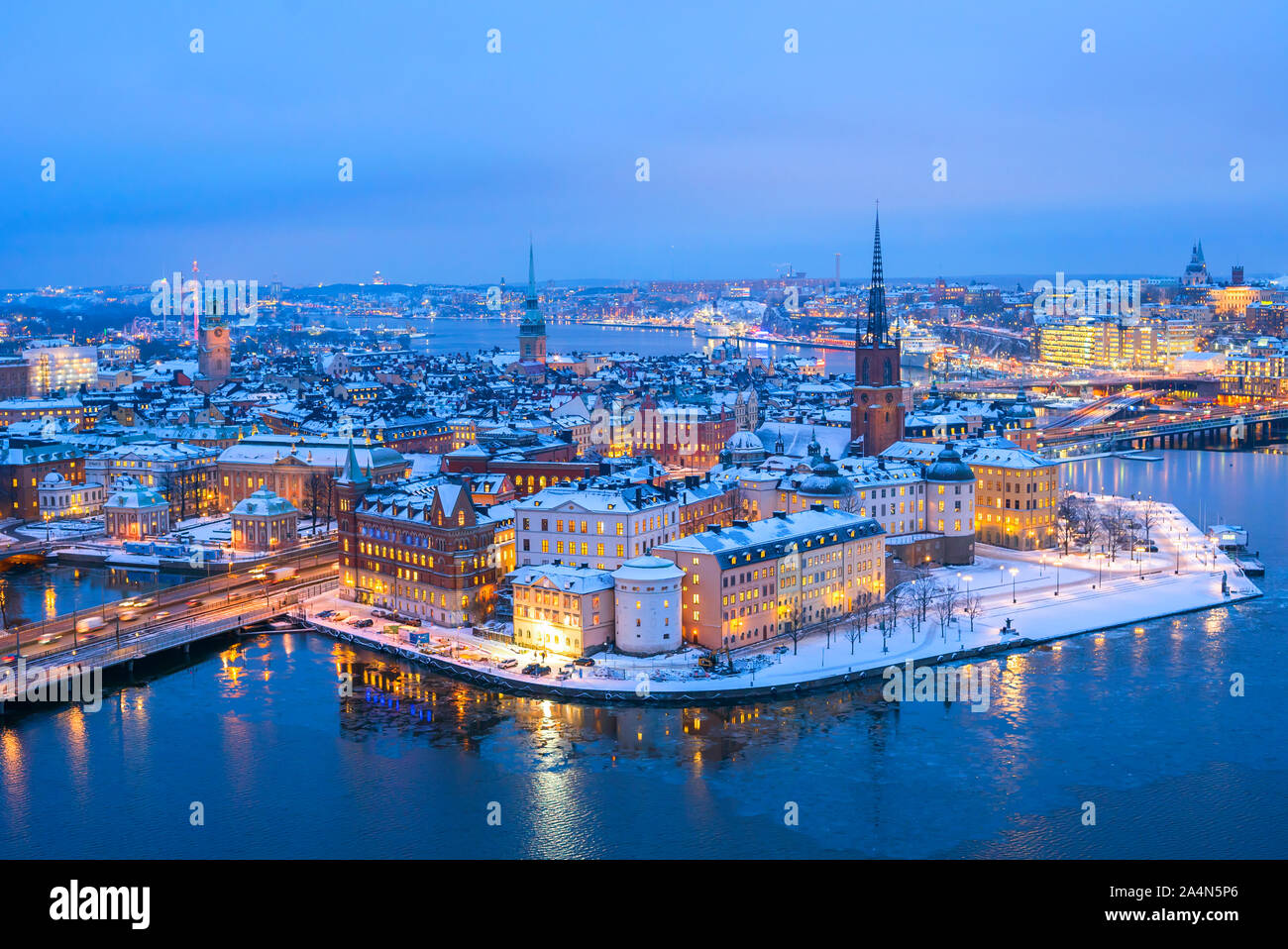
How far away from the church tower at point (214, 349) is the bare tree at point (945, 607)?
164ft

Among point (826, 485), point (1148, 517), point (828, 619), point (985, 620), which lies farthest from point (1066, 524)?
point (828, 619)

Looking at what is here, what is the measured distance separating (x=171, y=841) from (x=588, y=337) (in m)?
110

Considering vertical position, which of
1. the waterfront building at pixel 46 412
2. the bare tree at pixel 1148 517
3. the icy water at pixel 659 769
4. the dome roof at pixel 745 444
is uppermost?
the waterfront building at pixel 46 412

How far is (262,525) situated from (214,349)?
131ft

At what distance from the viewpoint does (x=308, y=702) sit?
1792 centimetres

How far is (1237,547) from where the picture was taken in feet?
89.6

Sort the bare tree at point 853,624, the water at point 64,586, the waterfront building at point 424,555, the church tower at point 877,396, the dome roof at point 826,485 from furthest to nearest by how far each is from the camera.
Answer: the church tower at point 877,396
the dome roof at point 826,485
the water at point 64,586
the waterfront building at point 424,555
the bare tree at point 853,624

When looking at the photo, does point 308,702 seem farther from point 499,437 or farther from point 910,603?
point 499,437

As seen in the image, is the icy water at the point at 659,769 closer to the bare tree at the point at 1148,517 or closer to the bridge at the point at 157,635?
the bridge at the point at 157,635

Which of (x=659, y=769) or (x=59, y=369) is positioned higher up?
(x=59, y=369)

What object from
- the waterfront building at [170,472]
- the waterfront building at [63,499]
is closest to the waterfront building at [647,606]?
the waterfront building at [170,472]

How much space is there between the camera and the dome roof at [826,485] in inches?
982

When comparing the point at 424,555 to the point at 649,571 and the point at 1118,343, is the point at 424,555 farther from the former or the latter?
the point at 1118,343

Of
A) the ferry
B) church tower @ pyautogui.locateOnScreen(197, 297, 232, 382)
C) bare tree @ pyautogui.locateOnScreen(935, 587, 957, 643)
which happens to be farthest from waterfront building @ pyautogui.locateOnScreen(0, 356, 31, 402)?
the ferry
